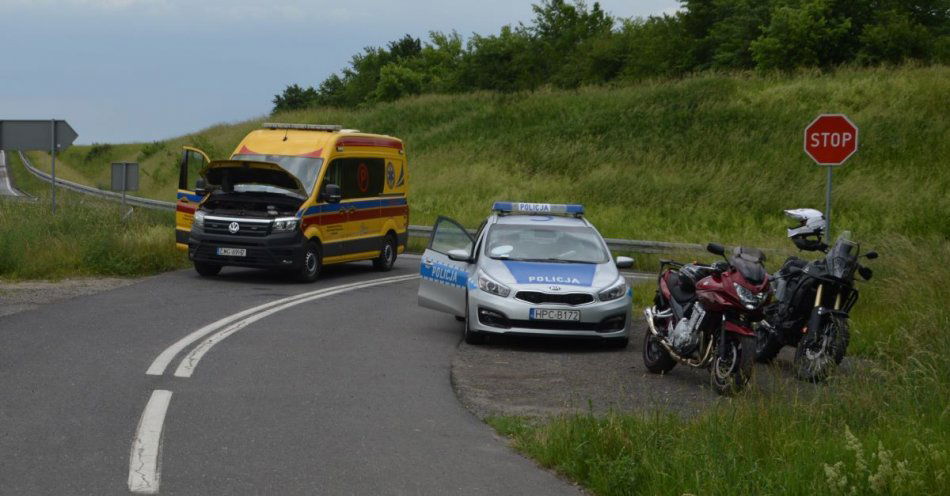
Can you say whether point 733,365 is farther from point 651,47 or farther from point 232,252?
point 651,47

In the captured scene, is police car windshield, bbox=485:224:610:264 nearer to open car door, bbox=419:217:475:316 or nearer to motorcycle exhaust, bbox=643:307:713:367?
open car door, bbox=419:217:475:316

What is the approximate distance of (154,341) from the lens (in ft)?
41.9

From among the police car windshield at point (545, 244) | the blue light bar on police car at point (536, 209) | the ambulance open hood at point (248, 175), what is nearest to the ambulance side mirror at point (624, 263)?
the police car windshield at point (545, 244)

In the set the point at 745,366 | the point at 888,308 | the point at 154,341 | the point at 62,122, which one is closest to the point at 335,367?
the point at 154,341

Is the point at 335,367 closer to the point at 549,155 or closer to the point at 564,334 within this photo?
the point at 564,334

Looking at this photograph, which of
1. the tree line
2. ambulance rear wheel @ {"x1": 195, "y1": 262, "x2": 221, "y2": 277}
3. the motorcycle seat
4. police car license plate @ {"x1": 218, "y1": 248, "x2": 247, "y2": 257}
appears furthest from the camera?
the tree line

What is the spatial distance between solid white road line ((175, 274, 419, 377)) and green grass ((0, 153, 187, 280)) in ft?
12.9

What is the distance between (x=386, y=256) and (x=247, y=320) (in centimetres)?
886

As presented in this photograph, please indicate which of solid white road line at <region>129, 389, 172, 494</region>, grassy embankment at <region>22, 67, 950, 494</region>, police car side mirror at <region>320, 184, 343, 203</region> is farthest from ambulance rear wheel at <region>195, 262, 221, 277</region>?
solid white road line at <region>129, 389, 172, 494</region>

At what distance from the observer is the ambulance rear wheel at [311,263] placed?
20.4m

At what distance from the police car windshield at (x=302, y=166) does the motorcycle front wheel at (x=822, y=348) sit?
446 inches

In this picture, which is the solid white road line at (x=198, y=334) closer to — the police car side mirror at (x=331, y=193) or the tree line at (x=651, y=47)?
the police car side mirror at (x=331, y=193)

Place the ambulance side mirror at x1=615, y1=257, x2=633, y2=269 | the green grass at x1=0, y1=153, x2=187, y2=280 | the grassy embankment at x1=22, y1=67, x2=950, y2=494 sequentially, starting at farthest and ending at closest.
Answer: the green grass at x1=0, y1=153, x2=187, y2=280, the ambulance side mirror at x1=615, y1=257, x2=633, y2=269, the grassy embankment at x1=22, y1=67, x2=950, y2=494

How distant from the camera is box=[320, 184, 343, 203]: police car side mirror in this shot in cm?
2083
